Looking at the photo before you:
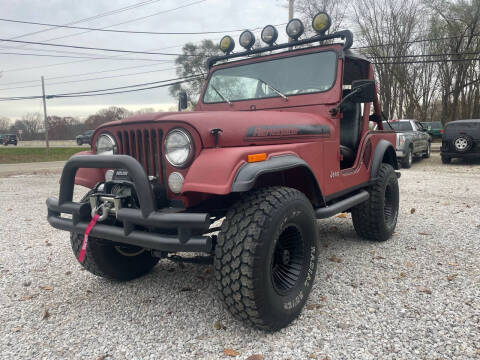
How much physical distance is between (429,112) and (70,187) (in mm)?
32151

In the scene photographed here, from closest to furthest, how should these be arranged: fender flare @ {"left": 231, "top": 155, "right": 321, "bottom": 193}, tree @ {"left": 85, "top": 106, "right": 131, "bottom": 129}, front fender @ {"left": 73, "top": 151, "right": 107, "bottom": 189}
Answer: fender flare @ {"left": 231, "top": 155, "right": 321, "bottom": 193}, front fender @ {"left": 73, "top": 151, "right": 107, "bottom": 189}, tree @ {"left": 85, "top": 106, "right": 131, "bottom": 129}

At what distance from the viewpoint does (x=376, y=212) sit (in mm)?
4148

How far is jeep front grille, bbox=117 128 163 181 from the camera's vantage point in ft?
8.18

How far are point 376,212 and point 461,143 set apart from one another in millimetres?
10283

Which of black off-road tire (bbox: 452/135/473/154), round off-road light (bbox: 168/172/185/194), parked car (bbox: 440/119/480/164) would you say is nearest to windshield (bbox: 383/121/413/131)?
parked car (bbox: 440/119/480/164)

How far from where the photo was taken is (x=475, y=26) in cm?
2416

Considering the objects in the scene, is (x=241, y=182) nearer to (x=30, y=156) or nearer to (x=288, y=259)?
(x=288, y=259)

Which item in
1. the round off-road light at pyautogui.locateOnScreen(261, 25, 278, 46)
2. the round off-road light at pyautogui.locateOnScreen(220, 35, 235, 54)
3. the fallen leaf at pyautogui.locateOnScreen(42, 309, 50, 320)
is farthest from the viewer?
the round off-road light at pyautogui.locateOnScreen(220, 35, 235, 54)

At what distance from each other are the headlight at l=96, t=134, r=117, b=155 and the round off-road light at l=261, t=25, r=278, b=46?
203 centimetres

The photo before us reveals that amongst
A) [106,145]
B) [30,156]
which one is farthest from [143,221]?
[30,156]

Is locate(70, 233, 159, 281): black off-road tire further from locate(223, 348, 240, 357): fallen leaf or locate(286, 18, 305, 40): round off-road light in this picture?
locate(286, 18, 305, 40): round off-road light

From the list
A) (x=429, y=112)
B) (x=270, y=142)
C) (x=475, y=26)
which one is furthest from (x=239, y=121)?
(x=429, y=112)

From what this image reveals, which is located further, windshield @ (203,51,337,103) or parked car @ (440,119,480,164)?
parked car @ (440,119,480,164)

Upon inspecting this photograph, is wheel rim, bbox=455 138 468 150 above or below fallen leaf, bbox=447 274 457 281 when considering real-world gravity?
above
